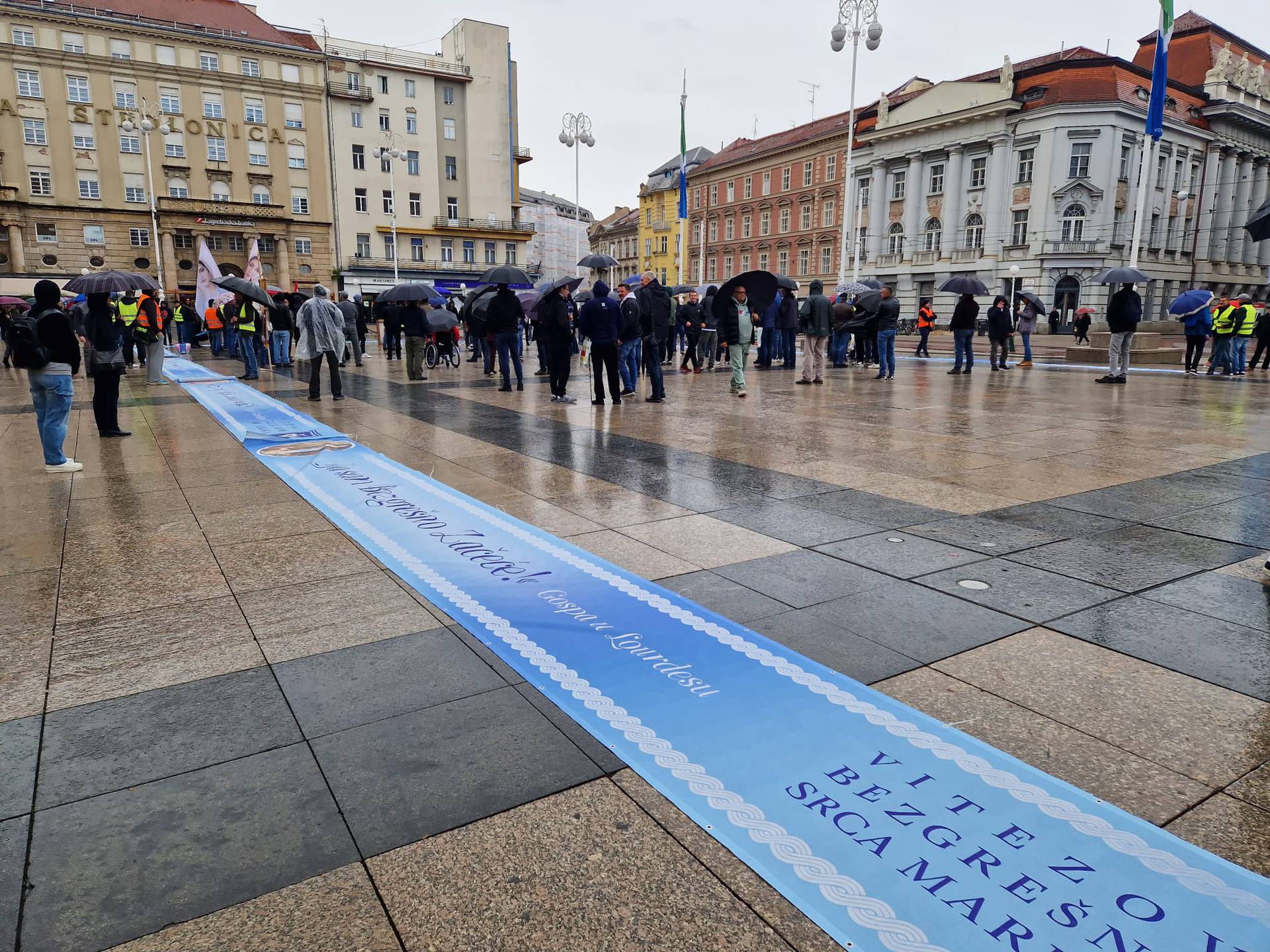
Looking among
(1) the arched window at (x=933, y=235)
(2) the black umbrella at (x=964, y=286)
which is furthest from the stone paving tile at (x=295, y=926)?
(1) the arched window at (x=933, y=235)

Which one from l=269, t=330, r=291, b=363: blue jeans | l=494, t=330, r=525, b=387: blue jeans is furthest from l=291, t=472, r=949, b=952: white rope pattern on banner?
l=269, t=330, r=291, b=363: blue jeans

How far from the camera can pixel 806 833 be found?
239cm

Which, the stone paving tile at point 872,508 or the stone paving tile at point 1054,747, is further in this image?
→ the stone paving tile at point 872,508

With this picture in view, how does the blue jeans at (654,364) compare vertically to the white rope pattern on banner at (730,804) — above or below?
above

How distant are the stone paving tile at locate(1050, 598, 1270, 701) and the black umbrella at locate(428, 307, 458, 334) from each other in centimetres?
1570

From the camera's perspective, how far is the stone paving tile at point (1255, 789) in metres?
2.53

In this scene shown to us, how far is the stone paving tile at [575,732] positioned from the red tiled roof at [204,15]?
6704cm

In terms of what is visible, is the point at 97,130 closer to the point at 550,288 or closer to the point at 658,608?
the point at 550,288

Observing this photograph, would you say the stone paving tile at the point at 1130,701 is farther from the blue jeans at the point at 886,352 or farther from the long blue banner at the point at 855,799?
the blue jeans at the point at 886,352

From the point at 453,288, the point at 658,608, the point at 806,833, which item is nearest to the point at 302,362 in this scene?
the point at 658,608

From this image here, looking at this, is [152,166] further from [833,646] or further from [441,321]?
[833,646]

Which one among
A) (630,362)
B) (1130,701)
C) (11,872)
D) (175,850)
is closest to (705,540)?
(1130,701)

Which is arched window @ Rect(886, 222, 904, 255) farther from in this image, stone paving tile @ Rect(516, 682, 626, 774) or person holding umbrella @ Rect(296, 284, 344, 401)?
stone paving tile @ Rect(516, 682, 626, 774)

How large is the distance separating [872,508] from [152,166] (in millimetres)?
62967
